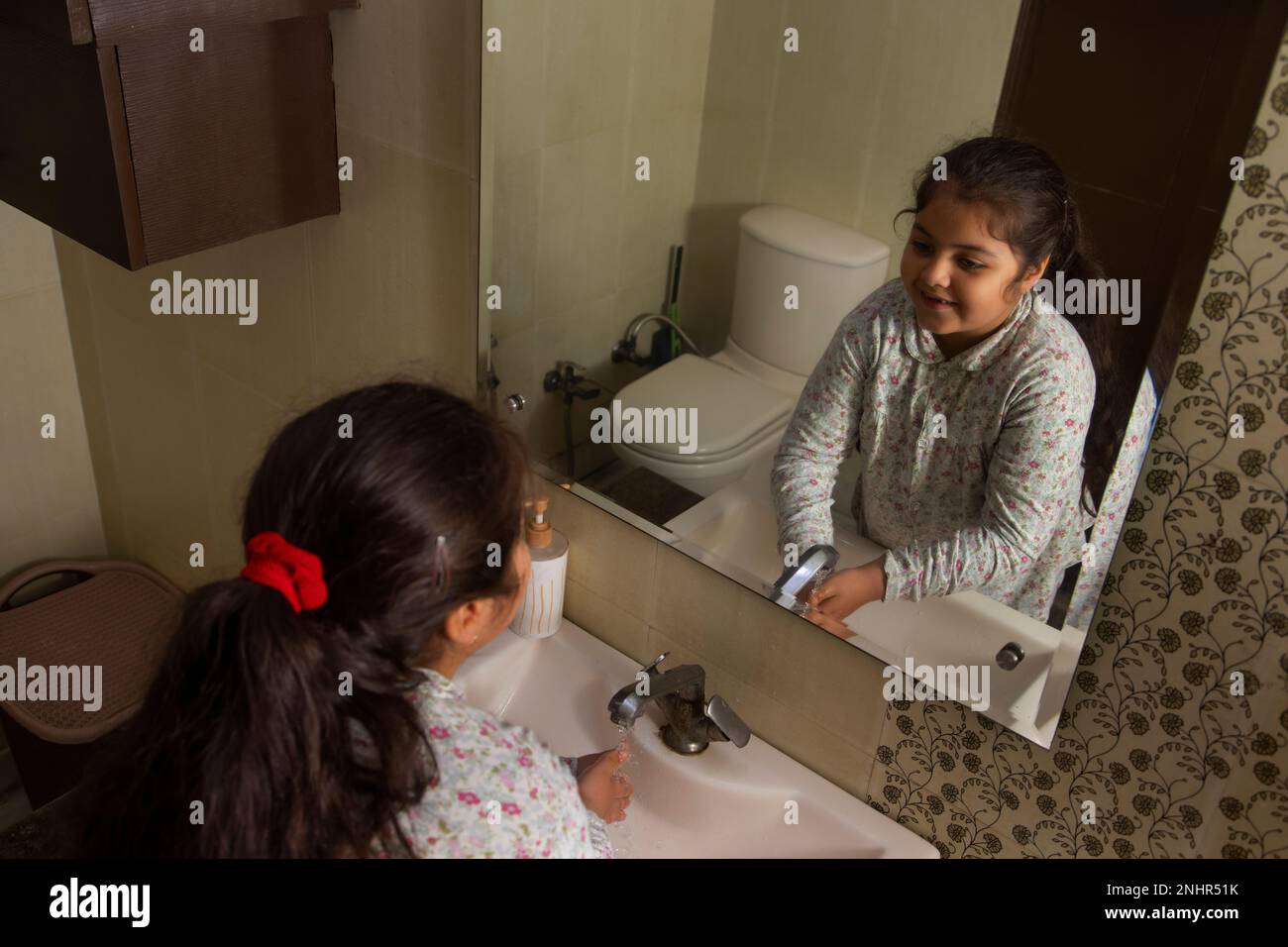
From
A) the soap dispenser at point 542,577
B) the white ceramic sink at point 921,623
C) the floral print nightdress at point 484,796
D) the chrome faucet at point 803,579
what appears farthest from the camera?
the soap dispenser at point 542,577

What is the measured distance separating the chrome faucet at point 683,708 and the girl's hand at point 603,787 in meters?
0.05

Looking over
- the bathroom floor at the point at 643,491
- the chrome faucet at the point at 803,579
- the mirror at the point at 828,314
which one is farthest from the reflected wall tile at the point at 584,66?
the chrome faucet at the point at 803,579

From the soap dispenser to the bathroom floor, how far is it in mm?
78

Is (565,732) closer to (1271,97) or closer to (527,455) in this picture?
(527,455)

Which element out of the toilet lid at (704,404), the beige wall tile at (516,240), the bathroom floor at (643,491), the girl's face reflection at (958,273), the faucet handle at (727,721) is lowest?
the faucet handle at (727,721)

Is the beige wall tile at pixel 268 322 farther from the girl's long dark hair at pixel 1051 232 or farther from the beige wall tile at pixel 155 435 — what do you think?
the girl's long dark hair at pixel 1051 232

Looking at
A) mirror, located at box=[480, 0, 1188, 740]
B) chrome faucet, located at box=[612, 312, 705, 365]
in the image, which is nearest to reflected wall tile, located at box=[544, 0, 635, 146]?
mirror, located at box=[480, 0, 1188, 740]

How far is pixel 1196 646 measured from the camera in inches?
35.3

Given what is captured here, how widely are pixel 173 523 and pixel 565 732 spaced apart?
36.2 inches

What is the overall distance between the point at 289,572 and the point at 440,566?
0.10 m

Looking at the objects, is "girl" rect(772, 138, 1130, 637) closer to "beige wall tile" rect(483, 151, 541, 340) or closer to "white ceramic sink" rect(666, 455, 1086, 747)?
"white ceramic sink" rect(666, 455, 1086, 747)

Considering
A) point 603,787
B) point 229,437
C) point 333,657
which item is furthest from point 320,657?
point 229,437

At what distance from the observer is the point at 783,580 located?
3.71ft

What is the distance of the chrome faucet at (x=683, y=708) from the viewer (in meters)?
1.17
